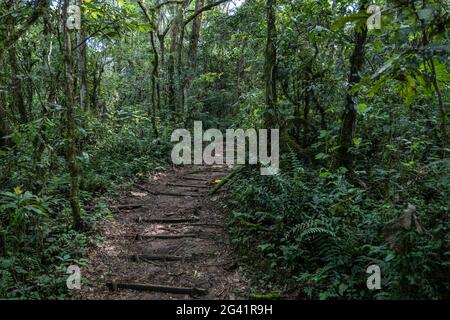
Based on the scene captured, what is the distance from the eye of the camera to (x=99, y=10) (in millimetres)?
6992

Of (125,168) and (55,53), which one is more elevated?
(55,53)

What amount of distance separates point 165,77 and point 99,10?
943 cm

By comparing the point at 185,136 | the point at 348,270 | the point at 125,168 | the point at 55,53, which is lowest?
the point at 348,270

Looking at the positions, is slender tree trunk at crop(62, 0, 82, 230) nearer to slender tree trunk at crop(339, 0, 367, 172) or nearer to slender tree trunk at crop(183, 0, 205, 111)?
slender tree trunk at crop(339, 0, 367, 172)

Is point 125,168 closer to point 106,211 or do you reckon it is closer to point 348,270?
point 106,211

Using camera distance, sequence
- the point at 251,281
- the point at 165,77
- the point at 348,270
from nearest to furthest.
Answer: the point at 348,270 < the point at 251,281 < the point at 165,77

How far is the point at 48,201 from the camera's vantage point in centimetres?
631

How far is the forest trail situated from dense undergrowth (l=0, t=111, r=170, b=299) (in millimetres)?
393

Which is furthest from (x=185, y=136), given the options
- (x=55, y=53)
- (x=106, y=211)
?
(x=106, y=211)

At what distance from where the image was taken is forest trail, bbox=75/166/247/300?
4.80 m

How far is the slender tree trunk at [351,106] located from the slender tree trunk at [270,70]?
2.06 meters

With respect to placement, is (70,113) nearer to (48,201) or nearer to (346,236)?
(48,201)

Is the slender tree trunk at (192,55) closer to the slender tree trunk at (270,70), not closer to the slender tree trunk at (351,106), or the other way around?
the slender tree trunk at (270,70)
